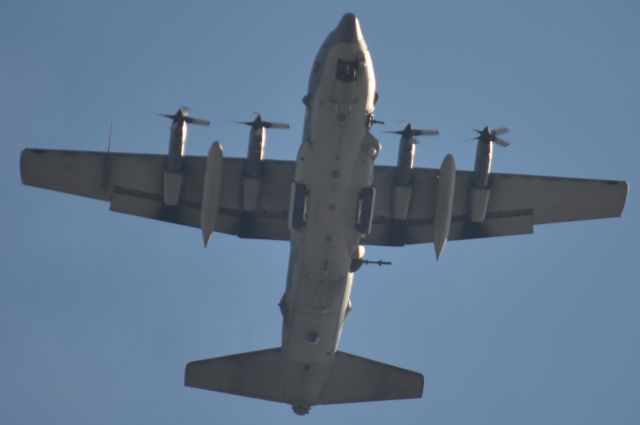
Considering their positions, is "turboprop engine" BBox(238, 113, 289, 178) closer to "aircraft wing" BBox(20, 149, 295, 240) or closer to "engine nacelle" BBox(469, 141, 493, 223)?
"aircraft wing" BBox(20, 149, 295, 240)

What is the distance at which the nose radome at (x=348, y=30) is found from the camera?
90.3ft

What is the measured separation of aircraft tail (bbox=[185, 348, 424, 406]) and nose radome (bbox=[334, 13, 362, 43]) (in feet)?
42.5

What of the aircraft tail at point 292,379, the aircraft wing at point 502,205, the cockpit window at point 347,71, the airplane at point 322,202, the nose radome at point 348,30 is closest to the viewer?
the cockpit window at point 347,71

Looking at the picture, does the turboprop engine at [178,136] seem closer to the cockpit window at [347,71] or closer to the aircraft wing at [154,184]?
the aircraft wing at [154,184]

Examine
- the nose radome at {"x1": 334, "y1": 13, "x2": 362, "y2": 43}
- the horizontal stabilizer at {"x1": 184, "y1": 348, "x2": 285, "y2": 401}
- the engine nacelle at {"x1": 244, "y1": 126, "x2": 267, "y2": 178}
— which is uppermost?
the nose radome at {"x1": 334, "y1": 13, "x2": 362, "y2": 43}

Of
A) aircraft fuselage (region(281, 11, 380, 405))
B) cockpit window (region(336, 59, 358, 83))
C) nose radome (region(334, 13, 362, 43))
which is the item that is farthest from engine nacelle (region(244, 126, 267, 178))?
nose radome (region(334, 13, 362, 43))

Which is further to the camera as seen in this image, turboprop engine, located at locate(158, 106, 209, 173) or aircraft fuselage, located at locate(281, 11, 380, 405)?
turboprop engine, located at locate(158, 106, 209, 173)

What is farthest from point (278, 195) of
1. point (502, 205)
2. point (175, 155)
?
point (502, 205)

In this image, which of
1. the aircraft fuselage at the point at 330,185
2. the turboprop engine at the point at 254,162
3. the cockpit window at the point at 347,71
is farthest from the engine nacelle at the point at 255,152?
the cockpit window at the point at 347,71

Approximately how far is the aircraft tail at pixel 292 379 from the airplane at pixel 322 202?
40 mm

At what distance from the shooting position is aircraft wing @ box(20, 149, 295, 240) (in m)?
32.2

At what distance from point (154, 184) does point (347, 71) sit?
31.9ft

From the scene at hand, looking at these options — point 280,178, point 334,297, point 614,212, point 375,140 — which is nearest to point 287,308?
point 334,297

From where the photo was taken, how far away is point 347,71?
2722 centimetres
